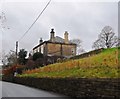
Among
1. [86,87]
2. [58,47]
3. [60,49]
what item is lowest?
[86,87]

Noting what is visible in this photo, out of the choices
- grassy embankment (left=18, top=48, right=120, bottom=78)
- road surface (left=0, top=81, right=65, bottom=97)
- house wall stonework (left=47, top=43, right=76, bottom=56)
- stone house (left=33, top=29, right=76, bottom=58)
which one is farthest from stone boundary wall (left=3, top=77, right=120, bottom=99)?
house wall stonework (left=47, top=43, right=76, bottom=56)

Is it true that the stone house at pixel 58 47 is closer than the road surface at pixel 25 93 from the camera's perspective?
No

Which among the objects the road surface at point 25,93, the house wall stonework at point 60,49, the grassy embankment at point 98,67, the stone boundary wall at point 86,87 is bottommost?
the road surface at point 25,93

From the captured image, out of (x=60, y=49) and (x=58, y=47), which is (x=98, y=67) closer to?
(x=60, y=49)

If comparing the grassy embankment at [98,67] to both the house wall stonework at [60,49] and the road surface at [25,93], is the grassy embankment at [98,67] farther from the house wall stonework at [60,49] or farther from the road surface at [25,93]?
the house wall stonework at [60,49]

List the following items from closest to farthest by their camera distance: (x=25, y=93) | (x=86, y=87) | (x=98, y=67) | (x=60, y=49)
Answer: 1. (x=86, y=87)
2. (x=25, y=93)
3. (x=98, y=67)
4. (x=60, y=49)

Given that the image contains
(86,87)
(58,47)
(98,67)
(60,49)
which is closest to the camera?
(86,87)

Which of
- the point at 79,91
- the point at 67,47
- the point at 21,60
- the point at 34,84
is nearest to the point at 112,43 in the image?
the point at 67,47

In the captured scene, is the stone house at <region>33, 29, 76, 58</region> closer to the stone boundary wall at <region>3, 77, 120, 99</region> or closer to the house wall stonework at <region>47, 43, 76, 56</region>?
the house wall stonework at <region>47, 43, 76, 56</region>

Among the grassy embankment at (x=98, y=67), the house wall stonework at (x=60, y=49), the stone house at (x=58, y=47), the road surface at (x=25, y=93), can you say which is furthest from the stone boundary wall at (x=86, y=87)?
the house wall stonework at (x=60, y=49)

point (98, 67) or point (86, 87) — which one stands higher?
point (98, 67)

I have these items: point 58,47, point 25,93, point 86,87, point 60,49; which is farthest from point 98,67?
point 58,47

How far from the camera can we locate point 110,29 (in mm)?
69250

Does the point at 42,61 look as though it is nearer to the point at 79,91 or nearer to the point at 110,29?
the point at 110,29
